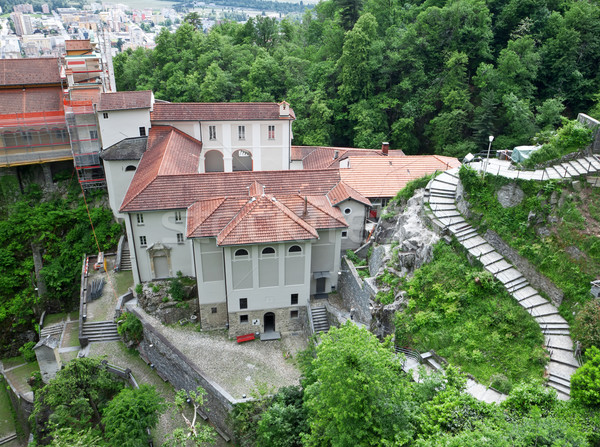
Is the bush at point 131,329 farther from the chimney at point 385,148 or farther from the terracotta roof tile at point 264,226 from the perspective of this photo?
the chimney at point 385,148

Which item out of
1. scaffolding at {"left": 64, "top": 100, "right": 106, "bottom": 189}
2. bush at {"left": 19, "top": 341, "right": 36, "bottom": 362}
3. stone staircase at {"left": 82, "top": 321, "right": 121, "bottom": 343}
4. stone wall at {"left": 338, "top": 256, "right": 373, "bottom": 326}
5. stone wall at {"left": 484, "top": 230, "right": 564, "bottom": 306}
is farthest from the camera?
scaffolding at {"left": 64, "top": 100, "right": 106, "bottom": 189}

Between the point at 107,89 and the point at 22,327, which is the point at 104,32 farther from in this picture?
the point at 22,327

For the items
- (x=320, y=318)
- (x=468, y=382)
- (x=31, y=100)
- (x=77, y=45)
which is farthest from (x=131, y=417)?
(x=77, y=45)

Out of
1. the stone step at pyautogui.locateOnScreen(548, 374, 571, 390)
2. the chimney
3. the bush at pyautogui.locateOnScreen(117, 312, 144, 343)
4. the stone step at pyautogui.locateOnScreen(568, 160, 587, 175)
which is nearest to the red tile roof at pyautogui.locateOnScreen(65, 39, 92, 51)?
the bush at pyautogui.locateOnScreen(117, 312, 144, 343)

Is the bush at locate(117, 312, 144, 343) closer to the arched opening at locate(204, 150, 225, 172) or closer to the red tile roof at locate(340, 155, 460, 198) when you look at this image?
the arched opening at locate(204, 150, 225, 172)

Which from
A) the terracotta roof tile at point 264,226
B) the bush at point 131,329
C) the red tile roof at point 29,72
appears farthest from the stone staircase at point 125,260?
the red tile roof at point 29,72

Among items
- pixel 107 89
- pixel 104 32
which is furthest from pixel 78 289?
pixel 104 32
